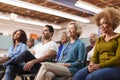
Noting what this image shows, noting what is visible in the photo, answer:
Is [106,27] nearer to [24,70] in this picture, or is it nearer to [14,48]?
[24,70]

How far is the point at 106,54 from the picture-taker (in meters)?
1.89

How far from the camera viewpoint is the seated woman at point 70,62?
215 centimetres

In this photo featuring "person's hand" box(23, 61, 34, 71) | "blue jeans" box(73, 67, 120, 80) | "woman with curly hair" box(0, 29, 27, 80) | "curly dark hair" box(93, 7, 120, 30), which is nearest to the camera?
"blue jeans" box(73, 67, 120, 80)

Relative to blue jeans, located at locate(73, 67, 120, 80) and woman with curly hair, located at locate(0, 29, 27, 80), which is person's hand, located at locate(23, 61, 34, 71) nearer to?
woman with curly hair, located at locate(0, 29, 27, 80)

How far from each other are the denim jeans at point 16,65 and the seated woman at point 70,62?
396 millimetres

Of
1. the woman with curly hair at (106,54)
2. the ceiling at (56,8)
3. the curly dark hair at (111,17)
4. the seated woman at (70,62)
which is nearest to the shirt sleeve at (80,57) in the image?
the seated woman at (70,62)

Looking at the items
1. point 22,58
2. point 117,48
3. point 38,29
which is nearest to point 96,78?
point 117,48

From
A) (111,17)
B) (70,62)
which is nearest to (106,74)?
(111,17)

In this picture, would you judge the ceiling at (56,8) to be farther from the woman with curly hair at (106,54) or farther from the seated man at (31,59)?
the woman with curly hair at (106,54)

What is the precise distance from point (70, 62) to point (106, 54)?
23.0 inches

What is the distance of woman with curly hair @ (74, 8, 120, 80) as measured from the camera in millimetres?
1686

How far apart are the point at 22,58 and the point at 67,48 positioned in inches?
22.3

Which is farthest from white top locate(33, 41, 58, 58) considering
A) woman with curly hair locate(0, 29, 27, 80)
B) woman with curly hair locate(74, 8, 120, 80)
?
woman with curly hair locate(74, 8, 120, 80)

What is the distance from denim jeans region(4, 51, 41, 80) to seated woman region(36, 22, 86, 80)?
1.30 ft
